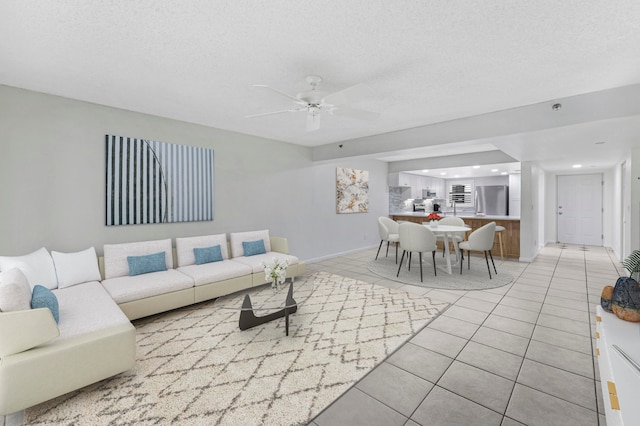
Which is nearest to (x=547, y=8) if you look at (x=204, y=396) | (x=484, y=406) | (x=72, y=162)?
(x=484, y=406)

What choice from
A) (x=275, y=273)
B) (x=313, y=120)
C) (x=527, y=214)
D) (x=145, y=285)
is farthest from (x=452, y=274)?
(x=145, y=285)

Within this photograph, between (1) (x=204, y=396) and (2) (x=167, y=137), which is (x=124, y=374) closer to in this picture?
(1) (x=204, y=396)

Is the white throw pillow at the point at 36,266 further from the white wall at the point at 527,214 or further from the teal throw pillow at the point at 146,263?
the white wall at the point at 527,214

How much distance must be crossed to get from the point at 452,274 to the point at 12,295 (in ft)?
17.4

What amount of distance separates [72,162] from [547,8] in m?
4.53

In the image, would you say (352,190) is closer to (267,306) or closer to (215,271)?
(215,271)

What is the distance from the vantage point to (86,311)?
2363 millimetres

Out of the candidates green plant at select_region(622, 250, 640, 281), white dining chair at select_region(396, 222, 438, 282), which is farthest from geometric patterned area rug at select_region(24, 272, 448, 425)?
green plant at select_region(622, 250, 640, 281)

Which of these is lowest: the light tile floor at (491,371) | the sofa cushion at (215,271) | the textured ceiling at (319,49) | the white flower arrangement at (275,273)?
the light tile floor at (491,371)

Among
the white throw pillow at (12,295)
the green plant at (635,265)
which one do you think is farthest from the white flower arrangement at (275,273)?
the green plant at (635,265)

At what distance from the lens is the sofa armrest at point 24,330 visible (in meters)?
1.76

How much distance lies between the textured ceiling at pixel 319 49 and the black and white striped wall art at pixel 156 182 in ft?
2.20

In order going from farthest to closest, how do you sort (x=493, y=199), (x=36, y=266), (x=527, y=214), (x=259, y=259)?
(x=493, y=199), (x=527, y=214), (x=259, y=259), (x=36, y=266)

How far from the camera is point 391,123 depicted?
4254 millimetres
